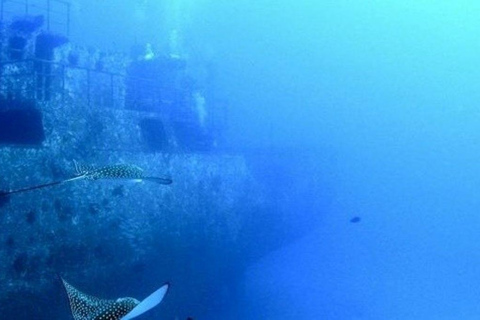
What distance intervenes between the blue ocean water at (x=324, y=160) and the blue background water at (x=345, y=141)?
19cm

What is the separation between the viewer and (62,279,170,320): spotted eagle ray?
121 inches

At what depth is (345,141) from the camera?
54.7 m

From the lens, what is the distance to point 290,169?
49.8 feet

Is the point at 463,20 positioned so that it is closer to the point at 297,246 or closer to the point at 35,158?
the point at 297,246

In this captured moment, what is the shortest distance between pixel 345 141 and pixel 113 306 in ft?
174

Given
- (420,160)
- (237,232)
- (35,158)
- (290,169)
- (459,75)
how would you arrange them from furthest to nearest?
1. (459,75)
2. (420,160)
3. (290,169)
4. (237,232)
5. (35,158)

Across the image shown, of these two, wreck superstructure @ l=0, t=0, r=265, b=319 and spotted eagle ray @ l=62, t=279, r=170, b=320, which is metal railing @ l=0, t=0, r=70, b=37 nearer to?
wreck superstructure @ l=0, t=0, r=265, b=319

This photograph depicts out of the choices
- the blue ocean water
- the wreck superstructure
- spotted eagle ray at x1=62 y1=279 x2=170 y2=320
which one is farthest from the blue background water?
spotted eagle ray at x1=62 y1=279 x2=170 y2=320

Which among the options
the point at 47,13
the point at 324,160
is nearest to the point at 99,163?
the point at 47,13

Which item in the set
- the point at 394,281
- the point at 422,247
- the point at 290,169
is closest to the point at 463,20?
the point at 422,247

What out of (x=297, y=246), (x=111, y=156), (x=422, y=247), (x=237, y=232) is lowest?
(x=422, y=247)

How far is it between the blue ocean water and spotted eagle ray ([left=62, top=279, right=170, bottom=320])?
305 centimetres

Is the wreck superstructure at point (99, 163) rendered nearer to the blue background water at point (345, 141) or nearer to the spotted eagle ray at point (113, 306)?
the blue background water at point (345, 141)

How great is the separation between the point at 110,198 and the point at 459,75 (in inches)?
5106
